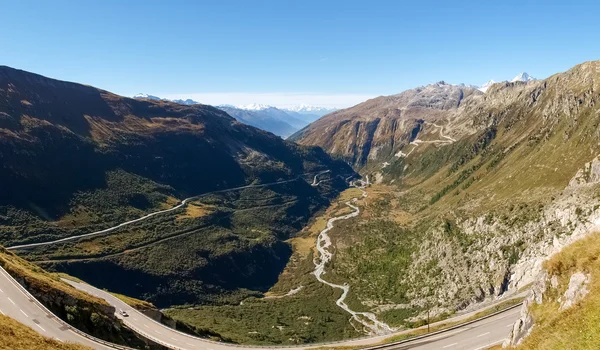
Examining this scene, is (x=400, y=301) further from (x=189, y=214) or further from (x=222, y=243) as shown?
(x=189, y=214)

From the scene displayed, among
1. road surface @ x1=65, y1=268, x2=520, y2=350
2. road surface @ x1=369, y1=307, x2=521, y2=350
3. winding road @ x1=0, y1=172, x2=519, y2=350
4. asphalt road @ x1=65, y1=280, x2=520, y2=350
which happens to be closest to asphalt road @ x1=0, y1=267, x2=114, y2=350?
winding road @ x1=0, y1=172, x2=519, y2=350

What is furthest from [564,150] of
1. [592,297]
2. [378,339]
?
[592,297]

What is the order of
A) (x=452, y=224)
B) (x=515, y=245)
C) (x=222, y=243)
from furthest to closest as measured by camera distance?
(x=222, y=243) < (x=452, y=224) < (x=515, y=245)

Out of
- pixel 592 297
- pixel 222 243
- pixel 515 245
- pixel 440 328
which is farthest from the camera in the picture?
pixel 222 243

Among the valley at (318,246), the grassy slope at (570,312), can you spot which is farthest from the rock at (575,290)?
the valley at (318,246)

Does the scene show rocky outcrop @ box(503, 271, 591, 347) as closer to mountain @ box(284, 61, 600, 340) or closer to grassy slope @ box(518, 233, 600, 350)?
grassy slope @ box(518, 233, 600, 350)

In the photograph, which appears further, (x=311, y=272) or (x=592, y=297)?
(x=311, y=272)

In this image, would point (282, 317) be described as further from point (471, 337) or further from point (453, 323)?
point (471, 337)

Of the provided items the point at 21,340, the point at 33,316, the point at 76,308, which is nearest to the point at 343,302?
the point at 76,308
